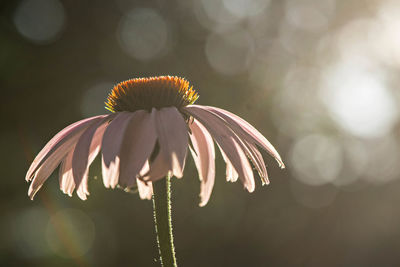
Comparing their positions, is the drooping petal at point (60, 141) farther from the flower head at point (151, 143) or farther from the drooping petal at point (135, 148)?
the drooping petal at point (135, 148)

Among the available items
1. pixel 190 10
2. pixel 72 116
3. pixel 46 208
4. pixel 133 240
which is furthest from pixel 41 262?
pixel 190 10

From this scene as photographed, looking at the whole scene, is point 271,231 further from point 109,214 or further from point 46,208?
point 46,208

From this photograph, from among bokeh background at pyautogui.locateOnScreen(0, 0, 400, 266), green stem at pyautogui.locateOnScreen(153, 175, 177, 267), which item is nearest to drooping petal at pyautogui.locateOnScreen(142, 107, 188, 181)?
green stem at pyautogui.locateOnScreen(153, 175, 177, 267)

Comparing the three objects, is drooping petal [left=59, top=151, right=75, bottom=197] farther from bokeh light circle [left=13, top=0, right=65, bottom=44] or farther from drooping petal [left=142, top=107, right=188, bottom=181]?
bokeh light circle [left=13, top=0, right=65, bottom=44]

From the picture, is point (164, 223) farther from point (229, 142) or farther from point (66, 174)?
point (66, 174)

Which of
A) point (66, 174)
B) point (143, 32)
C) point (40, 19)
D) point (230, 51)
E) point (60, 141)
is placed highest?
point (143, 32)

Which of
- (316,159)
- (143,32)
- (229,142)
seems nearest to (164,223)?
(229,142)
